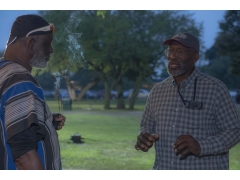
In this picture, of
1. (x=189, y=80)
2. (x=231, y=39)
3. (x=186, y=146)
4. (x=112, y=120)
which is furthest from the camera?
(x=112, y=120)

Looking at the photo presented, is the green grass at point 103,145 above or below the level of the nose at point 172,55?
below

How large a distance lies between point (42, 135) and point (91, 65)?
17.3 feet

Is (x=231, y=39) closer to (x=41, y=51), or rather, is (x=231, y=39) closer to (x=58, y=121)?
(x=58, y=121)

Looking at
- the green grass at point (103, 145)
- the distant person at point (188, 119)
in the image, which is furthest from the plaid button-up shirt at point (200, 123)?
the green grass at point (103, 145)

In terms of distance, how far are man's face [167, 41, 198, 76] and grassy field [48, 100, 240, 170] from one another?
2.69 m

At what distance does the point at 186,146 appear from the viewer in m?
2.19

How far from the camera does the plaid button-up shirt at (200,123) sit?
7.47ft

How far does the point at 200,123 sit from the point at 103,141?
18.6ft

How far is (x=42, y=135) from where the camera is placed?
1.60 m

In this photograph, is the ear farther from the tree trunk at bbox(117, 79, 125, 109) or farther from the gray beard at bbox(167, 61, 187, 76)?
the tree trunk at bbox(117, 79, 125, 109)

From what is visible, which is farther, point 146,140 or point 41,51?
point 146,140

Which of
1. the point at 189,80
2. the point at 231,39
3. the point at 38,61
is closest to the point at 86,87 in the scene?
the point at 231,39

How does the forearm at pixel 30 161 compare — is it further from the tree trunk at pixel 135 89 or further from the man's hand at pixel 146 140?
the tree trunk at pixel 135 89

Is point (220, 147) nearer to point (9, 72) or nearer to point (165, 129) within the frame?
point (165, 129)
